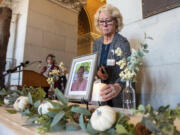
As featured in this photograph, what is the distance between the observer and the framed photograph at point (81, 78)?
60 centimetres

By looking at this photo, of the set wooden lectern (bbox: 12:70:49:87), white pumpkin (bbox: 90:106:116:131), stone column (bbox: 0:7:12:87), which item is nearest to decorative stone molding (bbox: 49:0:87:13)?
stone column (bbox: 0:7:12:87)

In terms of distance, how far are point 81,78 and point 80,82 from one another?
0.06 ft

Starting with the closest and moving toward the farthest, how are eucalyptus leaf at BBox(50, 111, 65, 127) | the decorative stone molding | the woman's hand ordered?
1. eucalyptus leaf at BBox(50, 111, 65, 127)
2. the woman's hand
3. the decorative stone molding

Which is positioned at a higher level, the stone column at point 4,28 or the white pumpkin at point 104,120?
the stone column at point 4,28

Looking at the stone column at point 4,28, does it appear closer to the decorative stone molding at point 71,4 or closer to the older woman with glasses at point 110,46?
the decorative stone molding at point 71,4

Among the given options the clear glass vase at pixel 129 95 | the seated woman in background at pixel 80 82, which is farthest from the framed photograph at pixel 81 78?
the clear glass vase at pixel 129 95

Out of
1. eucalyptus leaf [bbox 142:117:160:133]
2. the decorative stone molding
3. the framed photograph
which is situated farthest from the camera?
the decorative stone molding

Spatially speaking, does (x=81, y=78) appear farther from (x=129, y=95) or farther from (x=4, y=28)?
(x=4, y=28)

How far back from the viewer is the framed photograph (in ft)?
1.98

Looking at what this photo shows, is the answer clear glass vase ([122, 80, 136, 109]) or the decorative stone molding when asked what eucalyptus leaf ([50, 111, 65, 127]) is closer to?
clear glass vase ([122, 80, 136, 109])

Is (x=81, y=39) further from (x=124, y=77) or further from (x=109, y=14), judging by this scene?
(x=124, y=77)

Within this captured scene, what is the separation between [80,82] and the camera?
2.17 feet

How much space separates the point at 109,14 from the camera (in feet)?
3.71

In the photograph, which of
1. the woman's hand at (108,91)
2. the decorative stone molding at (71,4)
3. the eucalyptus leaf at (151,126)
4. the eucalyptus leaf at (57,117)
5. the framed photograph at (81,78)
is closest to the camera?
the eucalyptus leaf at (151,126)
